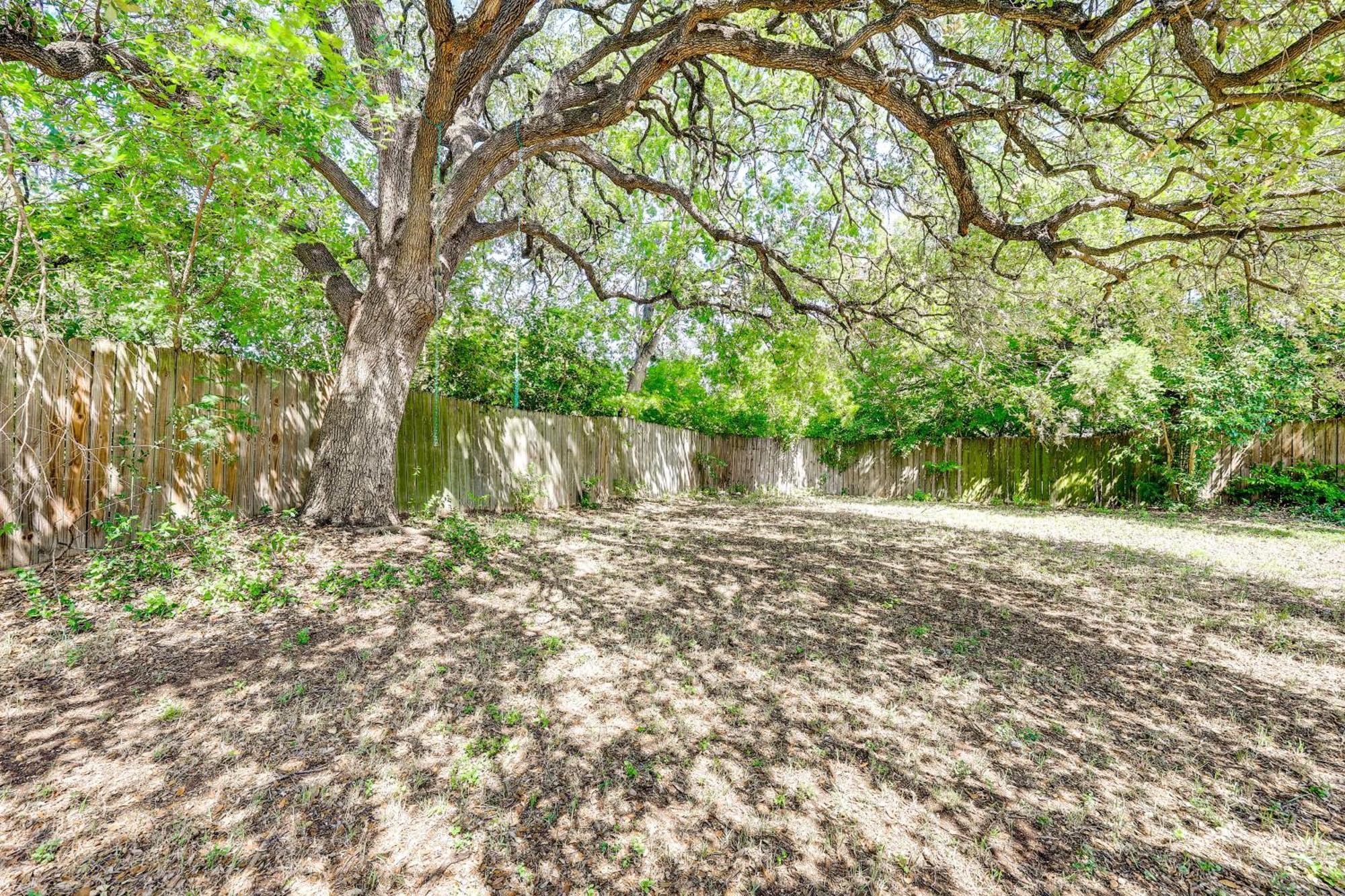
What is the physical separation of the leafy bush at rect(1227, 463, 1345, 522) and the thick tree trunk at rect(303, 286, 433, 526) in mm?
14591

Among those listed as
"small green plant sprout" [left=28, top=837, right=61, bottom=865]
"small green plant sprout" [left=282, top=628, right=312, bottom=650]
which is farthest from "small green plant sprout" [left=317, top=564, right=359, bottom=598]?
"small green plant sprout" [left=28, top=837, right=61, bottom=865]

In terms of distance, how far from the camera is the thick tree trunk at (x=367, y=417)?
201 inches

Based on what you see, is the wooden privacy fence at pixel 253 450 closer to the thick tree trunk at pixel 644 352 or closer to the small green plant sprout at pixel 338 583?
the small green plant sprout at pixel 338 583

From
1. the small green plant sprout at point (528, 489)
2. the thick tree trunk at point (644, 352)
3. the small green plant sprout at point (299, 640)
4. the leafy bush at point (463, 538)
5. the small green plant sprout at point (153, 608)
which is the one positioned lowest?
the small green plant sprout at point (299, 640)

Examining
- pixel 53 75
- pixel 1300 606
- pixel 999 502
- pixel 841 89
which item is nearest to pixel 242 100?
pixel 53 75

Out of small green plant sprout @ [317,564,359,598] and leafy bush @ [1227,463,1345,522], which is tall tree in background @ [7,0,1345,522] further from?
leafy bush @ [1227,463,1345,522]

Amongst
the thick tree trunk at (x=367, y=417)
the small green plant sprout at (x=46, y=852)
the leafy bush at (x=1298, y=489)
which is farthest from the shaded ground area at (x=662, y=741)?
the leafy bush at (x=1298, y=489)

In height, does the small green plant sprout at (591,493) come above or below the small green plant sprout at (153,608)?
above

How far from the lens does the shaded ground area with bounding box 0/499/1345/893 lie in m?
1.72

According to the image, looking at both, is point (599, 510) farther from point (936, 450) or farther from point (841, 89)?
point (936, 450)

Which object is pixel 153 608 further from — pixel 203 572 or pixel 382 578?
pixel 382 578

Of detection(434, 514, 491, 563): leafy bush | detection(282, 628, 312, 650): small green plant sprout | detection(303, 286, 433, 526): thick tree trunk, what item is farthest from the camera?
detection(303, 286, 433, 526): thick tree trunk

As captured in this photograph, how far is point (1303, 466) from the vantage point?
33.0ft

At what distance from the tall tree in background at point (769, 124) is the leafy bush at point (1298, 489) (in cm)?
581
